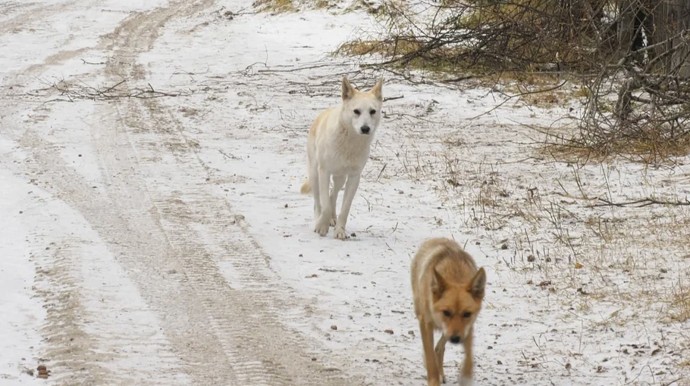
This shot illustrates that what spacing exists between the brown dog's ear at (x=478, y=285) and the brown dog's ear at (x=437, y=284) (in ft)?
0.54

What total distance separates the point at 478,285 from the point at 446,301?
23cm

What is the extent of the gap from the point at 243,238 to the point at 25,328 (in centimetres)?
312

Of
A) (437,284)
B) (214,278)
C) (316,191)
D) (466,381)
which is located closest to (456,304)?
(437,284)

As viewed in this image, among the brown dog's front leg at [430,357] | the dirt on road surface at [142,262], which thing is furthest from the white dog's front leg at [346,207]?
the brown dog's front leg at [430,357]

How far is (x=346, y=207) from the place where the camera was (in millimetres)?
10695

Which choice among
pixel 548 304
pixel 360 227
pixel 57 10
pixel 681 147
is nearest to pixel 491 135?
pixel 681 147

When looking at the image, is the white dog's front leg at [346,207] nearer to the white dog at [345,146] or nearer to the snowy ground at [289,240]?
the white dog at [345,146]

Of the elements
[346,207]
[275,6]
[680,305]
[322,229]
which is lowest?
[275,6]

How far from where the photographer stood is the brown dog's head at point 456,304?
6.21m

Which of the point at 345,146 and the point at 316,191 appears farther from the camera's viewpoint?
the point at 316,191

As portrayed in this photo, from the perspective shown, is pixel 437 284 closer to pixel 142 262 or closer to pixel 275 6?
pixel 142 262

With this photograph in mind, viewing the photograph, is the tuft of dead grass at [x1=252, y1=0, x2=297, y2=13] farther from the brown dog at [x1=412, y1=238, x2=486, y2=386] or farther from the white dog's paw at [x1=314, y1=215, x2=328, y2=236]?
the brown dog at [x1=412, y1=238, x2=486, y2=386]

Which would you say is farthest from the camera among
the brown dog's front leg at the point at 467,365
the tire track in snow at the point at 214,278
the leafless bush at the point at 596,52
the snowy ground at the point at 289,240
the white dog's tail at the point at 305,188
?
the leafless bush at the point at 596,52

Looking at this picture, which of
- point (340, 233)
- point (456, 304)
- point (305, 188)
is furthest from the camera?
point (305, 188)
